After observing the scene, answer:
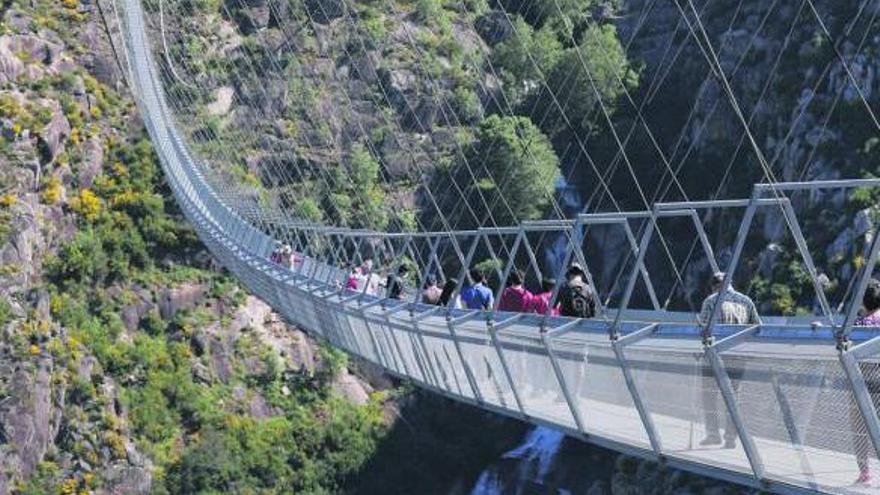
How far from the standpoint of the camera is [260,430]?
55.8m

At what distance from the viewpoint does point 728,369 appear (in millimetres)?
11398

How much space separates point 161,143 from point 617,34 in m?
20.0

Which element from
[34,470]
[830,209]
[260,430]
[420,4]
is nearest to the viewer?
[830,209]

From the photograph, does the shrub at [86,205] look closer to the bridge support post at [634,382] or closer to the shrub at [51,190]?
the shrub at [51,190]

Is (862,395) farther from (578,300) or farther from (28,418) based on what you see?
(28,418)

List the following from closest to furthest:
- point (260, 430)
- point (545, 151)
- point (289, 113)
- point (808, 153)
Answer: point (808, 153) < point (260, 430) < point (545, 151) < point (289, 113)

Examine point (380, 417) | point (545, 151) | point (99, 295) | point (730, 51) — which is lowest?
point (99, 295)

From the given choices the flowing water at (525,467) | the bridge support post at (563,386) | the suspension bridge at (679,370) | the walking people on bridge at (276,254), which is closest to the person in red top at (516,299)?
the suspension bridge at (679,370)

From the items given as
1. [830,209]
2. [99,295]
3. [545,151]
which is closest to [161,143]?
[99,295]

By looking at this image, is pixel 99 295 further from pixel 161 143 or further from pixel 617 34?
pixel 617 34

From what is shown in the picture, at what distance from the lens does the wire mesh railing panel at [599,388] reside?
13125mm

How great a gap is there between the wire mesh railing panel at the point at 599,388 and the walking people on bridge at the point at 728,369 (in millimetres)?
780

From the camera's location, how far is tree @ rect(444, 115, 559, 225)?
59.9 m

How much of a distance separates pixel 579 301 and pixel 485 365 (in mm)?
1237
